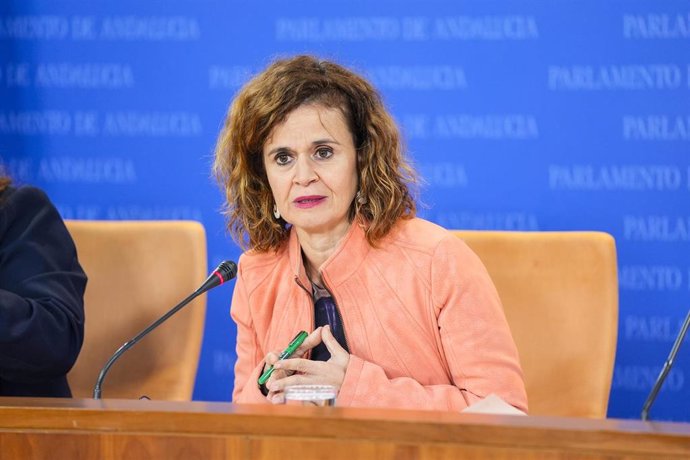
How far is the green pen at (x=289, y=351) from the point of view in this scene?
74.2 inches

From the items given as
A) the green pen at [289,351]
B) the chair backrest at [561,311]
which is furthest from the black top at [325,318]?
the chair backrest at [561,311]

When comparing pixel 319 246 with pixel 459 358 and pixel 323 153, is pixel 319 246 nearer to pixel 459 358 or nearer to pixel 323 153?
pixel 323 153

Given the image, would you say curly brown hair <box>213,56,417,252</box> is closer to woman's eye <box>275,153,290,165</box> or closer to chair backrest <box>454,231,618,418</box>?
woman's eye <box>275,153,290,165</box>

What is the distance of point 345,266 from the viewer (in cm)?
203

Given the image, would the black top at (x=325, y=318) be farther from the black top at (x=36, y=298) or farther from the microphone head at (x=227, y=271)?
the black top at (x=36, y=298)

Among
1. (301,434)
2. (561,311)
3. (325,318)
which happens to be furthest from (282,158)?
(301,434)

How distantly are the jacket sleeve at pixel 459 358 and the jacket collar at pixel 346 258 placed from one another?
0.17 meters

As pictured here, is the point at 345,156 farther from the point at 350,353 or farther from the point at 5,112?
the point at 5,112

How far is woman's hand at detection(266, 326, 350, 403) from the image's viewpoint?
184 cm

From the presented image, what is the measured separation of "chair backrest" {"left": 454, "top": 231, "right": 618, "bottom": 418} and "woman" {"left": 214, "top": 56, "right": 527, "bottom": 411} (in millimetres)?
352

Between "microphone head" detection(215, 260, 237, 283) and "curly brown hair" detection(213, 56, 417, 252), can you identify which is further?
"curly brown hair" detection(213, 56, 417, 252)

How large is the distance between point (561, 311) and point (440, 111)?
32.8 inches

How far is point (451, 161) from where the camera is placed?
2883 mm

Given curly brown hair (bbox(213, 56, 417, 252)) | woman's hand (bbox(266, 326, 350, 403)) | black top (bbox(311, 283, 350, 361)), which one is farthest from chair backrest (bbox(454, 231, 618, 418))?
woman's hand (bbox(266, 326, 350, 403))
